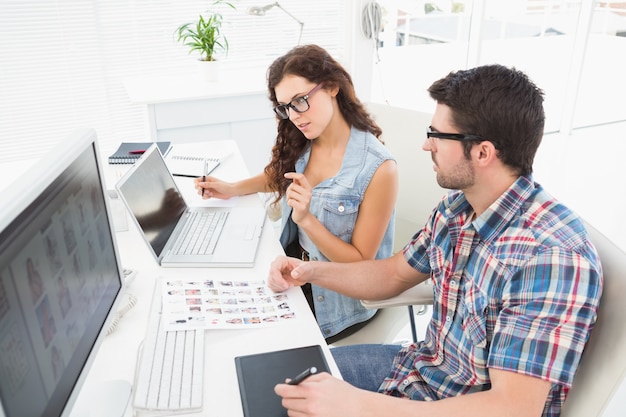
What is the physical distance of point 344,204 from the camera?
157 cm

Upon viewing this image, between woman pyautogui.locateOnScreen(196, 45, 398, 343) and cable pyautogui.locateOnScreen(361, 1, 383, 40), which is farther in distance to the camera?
cable pyautogui.locateOnScreen(361, 1, 383, 40)

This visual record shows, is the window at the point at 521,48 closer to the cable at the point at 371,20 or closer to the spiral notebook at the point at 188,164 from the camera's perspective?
the cable at the point at 371,20

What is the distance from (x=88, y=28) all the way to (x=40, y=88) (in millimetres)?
424

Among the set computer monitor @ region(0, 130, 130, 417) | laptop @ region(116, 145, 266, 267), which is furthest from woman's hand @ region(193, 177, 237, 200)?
computer monitor @ region(0, 130, 130, 417)

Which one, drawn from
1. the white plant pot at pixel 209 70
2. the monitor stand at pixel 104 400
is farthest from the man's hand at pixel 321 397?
the white plant pot at pixel 209 70

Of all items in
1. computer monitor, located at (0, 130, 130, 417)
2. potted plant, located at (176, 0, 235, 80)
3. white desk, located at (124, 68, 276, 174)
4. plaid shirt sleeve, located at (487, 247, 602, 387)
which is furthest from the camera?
potted plant, located at (176, 0, 235, 80)

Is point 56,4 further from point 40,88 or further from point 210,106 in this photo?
point 210,106

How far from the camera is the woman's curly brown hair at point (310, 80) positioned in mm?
1572

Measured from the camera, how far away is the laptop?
141 cm

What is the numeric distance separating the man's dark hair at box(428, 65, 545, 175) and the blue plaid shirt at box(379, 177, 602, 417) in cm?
7

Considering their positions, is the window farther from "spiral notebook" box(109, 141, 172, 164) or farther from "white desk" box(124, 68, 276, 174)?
"spiral notebook" box(109, 141, 172, 164)

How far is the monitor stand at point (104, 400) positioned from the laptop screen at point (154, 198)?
46 centimetres

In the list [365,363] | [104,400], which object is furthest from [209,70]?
[104,400]

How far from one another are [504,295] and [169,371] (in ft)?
2.11
